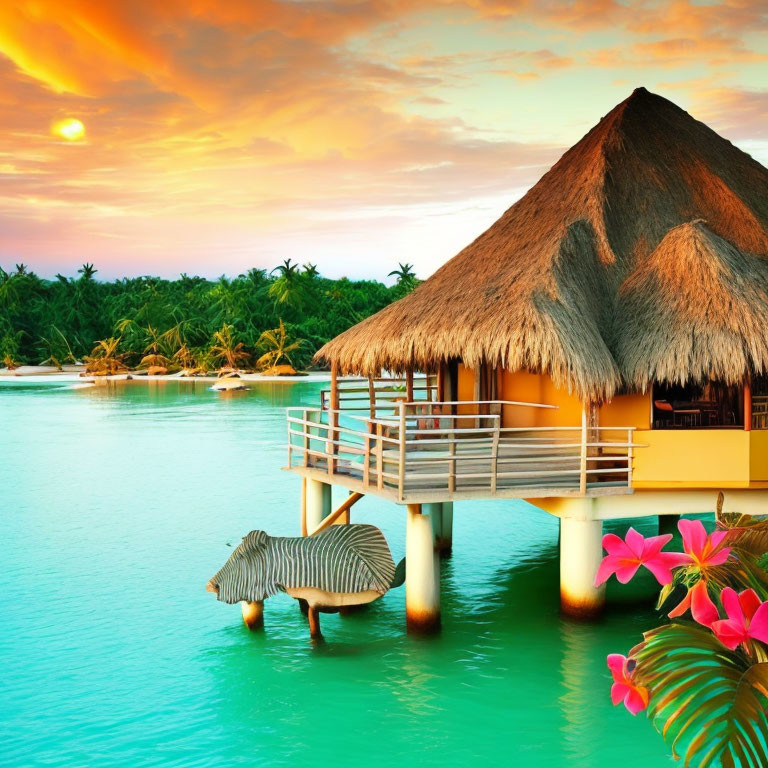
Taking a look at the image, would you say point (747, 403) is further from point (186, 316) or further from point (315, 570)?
point (186, 316)

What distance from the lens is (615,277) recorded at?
985cm

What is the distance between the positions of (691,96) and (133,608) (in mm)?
12575

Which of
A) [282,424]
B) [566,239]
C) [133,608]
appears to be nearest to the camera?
[566,239]

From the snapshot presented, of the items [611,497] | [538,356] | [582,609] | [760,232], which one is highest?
[760,232]

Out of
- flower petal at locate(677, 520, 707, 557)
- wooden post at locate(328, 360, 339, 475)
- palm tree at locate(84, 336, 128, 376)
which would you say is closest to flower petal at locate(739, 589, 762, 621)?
flower petal at locate(677, 520, 707, 557)

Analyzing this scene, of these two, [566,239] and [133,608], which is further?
[133,608]

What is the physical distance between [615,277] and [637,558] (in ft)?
27.6

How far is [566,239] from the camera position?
9.72 metres

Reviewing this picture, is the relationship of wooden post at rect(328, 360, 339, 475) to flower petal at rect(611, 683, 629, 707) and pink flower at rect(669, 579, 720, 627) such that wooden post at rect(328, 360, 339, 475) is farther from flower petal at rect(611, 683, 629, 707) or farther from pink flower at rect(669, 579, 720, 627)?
pink flower at rect(669, 579, 720, 627)

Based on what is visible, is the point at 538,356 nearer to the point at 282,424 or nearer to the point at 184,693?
the point at 184,693

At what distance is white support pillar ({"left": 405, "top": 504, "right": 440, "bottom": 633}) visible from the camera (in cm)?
824

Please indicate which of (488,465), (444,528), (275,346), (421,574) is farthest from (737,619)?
(275,346)

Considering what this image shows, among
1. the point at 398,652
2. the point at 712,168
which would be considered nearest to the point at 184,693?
the point at 398,652

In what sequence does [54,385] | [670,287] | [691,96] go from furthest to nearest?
[54,385] < [691,96] < [670,287]
